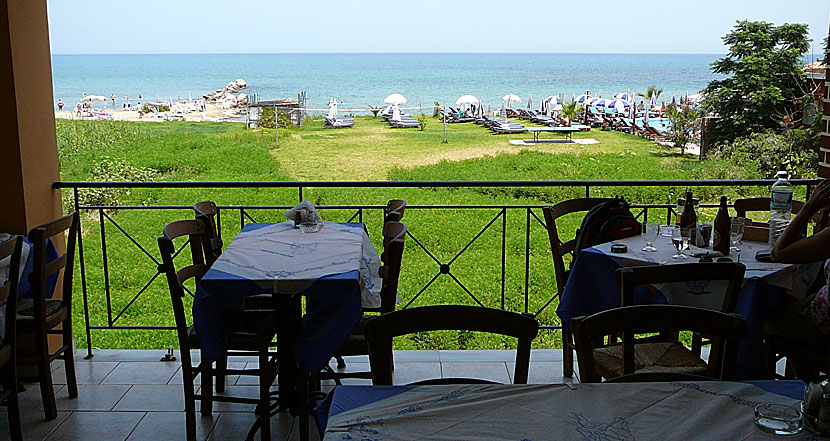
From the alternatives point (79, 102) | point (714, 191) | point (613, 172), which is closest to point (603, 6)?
point (613, 172)

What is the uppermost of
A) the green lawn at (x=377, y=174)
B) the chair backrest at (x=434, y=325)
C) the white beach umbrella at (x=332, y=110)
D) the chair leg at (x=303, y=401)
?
the chair backrest at (x=434, y=325)

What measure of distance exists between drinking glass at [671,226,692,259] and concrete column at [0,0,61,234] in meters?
2.91

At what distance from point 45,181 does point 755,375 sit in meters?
3.28

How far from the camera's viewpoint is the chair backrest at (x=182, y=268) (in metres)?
2.61

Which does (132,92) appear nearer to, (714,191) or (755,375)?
(714,191)

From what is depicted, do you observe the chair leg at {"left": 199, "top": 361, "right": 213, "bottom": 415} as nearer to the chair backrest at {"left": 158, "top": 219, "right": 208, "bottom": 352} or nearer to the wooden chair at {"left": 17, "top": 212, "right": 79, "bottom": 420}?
the chair backrest at {"left": 158, "top": 219, "right": 208, "bottom": 352}

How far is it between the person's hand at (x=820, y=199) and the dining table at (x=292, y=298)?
1651 millimetres

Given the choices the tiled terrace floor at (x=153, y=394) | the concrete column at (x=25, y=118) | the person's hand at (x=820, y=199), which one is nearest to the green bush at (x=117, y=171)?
the concrete column at (x=25, y=118)

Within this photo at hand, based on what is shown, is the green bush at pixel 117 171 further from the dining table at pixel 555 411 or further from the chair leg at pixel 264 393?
the dining table at pixel 555 411

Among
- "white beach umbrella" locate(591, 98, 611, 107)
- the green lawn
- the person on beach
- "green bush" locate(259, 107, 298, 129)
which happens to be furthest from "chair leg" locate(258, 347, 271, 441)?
"white beach umbrella" locate(591, 98, 611, 107)

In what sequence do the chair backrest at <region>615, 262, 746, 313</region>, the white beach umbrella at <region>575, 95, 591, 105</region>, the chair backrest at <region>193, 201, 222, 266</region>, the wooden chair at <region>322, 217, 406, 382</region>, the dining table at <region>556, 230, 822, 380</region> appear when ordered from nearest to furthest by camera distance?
the chair backrest at <region>615, 262, 746, 313</region>, the dining table at <region>556, 230, 822, 380</region>, the wooden chair at <region>322, 217, 406, 382</region>, the chair backrest at <region>193, 201, 222, 266</region>, the white beach umbrella at <region>575, 95, 591, 105</region>

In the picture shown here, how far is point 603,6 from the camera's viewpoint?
2794 cm

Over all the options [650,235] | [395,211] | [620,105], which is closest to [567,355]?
[650,235]

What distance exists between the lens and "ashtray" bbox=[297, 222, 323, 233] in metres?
3.29
